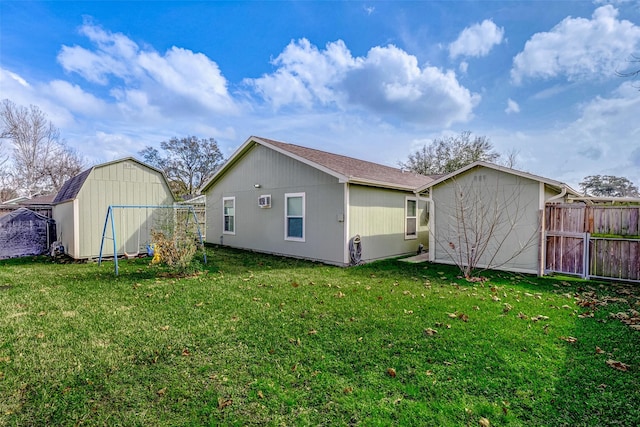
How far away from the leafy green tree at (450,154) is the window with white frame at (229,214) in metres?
19.4

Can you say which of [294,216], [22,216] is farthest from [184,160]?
[294,216]

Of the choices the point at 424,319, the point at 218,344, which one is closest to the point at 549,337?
the point at 424,319

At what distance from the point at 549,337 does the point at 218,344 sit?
4087mm

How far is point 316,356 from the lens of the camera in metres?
3.29

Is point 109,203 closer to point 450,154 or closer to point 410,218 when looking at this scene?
point 410,218

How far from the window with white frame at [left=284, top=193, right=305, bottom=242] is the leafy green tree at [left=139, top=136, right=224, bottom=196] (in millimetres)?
22279

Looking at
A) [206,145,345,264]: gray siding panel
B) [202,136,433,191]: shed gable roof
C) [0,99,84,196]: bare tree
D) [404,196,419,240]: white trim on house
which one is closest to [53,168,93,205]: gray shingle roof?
[202,136,433,191]: shed gable roof

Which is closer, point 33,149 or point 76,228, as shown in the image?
point 76,228

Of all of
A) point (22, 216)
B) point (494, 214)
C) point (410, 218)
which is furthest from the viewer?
point (410, 218)

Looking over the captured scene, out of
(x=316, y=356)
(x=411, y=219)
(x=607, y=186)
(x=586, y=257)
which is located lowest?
(x=316, y=356)

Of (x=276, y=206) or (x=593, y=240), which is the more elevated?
(x=276, y=206)

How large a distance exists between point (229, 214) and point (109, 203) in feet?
13.8

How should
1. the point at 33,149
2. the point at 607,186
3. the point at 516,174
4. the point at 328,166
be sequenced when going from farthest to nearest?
the point at 607,186 < the point at 33,149 < the point at 328,166 < the point at 516,174

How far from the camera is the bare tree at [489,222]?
25.6 feet
